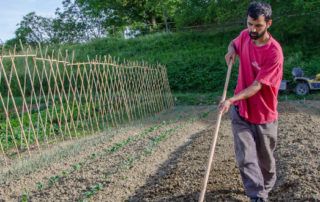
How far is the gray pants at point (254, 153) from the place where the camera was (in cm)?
353

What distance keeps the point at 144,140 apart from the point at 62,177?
258 centimetres

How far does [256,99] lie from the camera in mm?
3586

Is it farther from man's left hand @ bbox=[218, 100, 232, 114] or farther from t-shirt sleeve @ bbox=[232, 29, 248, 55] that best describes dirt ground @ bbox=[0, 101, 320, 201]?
t-shirt sleeve @ bbox=[232, 29, 248, 55]

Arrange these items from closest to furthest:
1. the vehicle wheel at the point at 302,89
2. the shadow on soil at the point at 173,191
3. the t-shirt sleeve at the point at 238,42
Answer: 1. the t-shirt sleeve at the point at 238,42
2. the shadow on soil at the point at 173,191
3. the vehicle wheel at the point at 302,89

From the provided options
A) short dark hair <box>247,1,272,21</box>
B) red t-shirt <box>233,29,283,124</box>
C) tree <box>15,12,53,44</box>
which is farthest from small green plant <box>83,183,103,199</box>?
tree <box>15,12,53,44</box>

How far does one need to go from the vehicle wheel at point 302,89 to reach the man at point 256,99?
12.6 metres

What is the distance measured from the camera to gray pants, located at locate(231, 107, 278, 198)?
353cm

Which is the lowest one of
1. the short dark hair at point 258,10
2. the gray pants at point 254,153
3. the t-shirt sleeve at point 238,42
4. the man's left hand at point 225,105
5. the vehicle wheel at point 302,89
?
the vehicle wheel at point 302,89

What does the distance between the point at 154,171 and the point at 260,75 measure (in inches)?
112

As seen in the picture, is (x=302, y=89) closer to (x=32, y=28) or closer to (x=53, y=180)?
(x=53, y=180)

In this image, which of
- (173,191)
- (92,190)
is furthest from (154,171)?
(173,191)

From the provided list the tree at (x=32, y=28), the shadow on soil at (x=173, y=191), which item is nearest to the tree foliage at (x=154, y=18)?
the tree at (x=32, y=28)

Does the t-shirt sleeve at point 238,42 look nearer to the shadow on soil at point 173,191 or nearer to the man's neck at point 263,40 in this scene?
the man's neck at point 263,40

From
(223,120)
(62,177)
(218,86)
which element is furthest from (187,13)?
(62,177)
